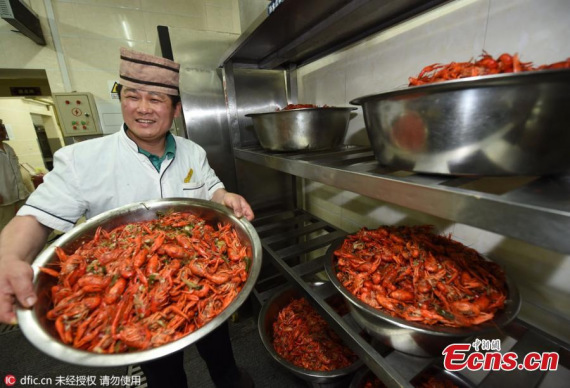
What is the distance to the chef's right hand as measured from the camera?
2.38 feet

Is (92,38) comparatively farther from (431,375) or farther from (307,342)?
(431,375)

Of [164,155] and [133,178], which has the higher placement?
[164,155]

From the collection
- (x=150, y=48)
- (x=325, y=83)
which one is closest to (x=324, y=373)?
(x=325, y=83)

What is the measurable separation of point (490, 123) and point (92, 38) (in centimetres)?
433

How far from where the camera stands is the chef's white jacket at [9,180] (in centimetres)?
375

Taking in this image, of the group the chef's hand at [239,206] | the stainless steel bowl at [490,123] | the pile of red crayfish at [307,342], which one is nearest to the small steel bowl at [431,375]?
the pile of red crayfish at [307,342]

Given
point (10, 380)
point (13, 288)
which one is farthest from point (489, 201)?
point (10, 380)

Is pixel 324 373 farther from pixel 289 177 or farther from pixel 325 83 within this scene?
pixel 325 83

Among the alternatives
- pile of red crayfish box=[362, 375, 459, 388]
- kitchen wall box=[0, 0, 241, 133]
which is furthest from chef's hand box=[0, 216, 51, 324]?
kitchen wall box=[0, 0, 241, 133]

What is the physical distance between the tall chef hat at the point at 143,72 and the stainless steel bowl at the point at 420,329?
1490mm

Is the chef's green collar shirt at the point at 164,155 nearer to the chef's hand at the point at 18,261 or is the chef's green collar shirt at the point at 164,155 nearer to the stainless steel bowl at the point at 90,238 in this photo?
the stainless steel bowl at the point at 90,238

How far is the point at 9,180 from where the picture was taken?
12.6 ft

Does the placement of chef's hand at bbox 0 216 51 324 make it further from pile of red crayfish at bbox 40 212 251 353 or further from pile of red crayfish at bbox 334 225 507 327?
pile of red crayfish at bbox 334 225 507 327

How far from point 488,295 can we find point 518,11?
3.60ft
